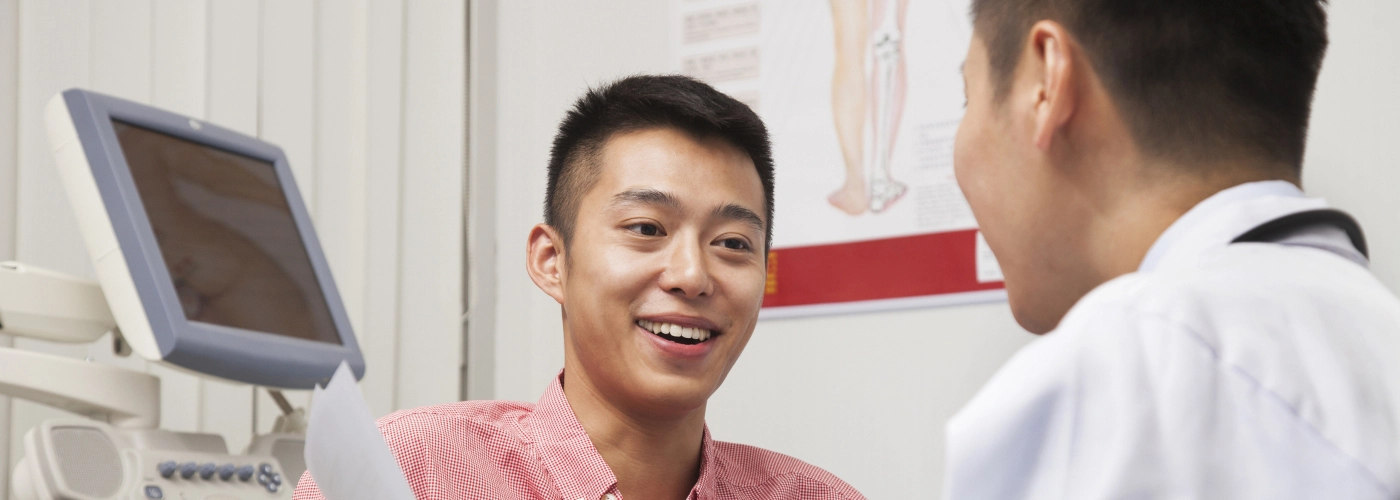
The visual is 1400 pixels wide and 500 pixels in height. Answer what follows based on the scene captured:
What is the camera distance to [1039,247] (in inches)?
27.4

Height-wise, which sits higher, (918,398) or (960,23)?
(960,23)

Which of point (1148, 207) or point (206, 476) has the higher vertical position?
point (1148, 207)

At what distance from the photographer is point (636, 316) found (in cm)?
125

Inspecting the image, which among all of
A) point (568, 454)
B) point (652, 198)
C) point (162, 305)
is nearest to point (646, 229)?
point (652, 198)

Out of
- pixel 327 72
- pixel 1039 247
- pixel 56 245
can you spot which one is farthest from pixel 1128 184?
pixel 56 245

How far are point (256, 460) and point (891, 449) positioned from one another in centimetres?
95

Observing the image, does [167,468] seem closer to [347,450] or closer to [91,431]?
[91,431]

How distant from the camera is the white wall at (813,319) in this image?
1601mm

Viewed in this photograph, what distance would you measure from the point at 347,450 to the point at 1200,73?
538 mm

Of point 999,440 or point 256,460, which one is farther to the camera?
point 256,460

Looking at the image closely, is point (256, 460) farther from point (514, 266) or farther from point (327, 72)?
point (327, 72)

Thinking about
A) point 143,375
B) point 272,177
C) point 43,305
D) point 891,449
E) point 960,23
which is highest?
point 960,23

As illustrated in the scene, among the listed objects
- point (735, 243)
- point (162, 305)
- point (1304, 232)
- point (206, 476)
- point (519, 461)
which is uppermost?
point (1304, 232)

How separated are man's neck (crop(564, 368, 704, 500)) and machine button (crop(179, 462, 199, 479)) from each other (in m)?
0.55
